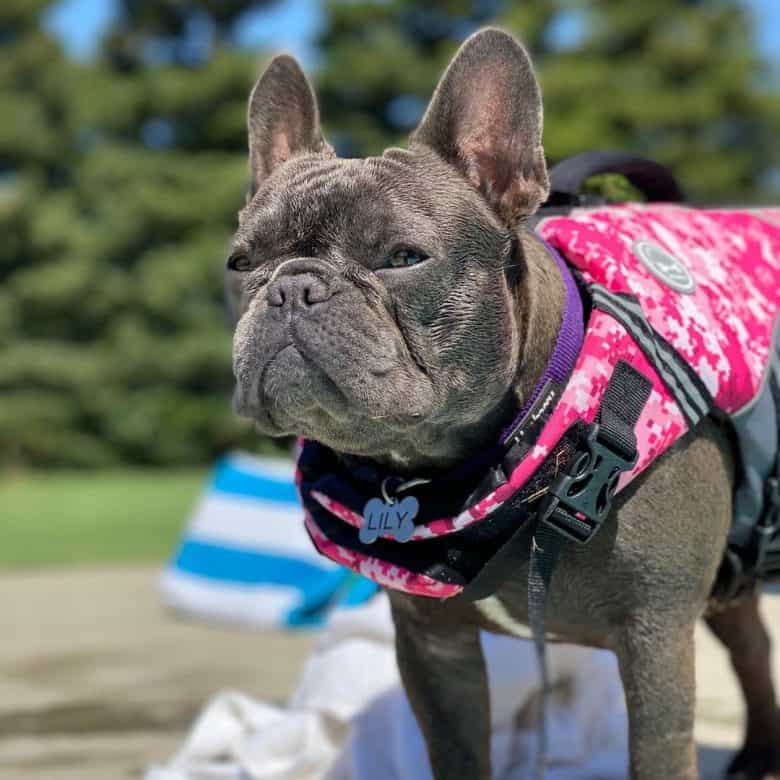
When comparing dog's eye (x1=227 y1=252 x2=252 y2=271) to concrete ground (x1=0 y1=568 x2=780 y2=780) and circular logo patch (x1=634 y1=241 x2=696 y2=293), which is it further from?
concrete ground (x1=0 y1=568 x2=780 y2=780)

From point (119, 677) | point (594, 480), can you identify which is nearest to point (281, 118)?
point (594, 480)

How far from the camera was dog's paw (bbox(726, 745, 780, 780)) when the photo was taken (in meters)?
3.65

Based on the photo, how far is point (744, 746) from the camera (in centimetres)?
370

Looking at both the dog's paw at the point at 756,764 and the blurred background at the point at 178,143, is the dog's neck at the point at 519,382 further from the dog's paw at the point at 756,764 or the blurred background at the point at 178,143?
the blurred background at the point at 178,143

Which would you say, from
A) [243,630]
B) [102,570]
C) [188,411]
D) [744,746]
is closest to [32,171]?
[188,411]

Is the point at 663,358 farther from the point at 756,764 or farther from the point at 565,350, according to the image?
the point at 756,764

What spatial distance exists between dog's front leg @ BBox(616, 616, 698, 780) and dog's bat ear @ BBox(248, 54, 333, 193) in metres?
1.16

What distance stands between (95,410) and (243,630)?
59.6ft

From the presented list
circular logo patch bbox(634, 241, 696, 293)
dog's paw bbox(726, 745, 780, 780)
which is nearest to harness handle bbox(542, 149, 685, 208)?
circular logo patch bbox(634, 241, 696, 293)

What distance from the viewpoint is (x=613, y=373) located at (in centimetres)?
244

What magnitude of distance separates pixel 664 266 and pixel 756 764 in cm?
169

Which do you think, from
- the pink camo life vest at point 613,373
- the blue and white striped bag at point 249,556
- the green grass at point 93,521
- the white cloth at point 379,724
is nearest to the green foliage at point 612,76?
the green grass at point 93,521

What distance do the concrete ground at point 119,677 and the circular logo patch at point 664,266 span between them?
157 centimetres

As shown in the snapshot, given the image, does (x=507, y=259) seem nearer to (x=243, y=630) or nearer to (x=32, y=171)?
(x=243, y=630)
